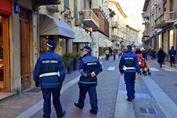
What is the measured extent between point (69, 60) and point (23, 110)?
1447 cm

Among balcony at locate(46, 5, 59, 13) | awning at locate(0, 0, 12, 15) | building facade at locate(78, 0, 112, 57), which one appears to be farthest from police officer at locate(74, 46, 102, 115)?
building facade at locate(78, 0, 112, 57)

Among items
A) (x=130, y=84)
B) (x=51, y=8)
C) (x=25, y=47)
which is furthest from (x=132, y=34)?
(x=130, y=84)

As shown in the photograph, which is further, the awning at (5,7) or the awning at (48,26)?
the awning at (48,26)

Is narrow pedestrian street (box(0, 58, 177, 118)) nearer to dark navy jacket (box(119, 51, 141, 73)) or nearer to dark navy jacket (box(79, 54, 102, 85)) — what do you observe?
dark navy jacket (box(79, 54, 102, 85))

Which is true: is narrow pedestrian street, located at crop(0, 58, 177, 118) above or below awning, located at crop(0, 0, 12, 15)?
below

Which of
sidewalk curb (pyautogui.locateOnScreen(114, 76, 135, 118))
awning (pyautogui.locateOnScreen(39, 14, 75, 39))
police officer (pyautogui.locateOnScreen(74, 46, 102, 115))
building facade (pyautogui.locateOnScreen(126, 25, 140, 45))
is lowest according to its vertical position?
sidewalk curb (pyautogui.locateOnScreen(114, 76, 135, 118))

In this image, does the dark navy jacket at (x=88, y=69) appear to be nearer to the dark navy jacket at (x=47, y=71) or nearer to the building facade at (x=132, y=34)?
the dark navy jacket at (x=47, y=71)

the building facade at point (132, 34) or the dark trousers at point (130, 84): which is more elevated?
the building facade at point (132, 34)

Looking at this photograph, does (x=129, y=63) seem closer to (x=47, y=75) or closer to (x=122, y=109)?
(x=122, y=109)

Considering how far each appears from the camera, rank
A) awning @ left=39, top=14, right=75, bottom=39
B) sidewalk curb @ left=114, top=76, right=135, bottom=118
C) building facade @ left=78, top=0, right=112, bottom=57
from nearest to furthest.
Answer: sidewalk curb @ left=114, top=76, right=135, bottom=118
awning @ left=39, top=14, right=75, bottom=39
building facade @ left=78, top=0, right=112, bottom=57

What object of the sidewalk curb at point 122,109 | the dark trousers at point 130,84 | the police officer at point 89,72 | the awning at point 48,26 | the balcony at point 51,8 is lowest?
the sidewalk curb at point 122,109

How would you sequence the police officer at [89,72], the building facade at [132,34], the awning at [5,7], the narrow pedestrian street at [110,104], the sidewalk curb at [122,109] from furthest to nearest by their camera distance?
the building facade at [132,34] → the awning at [5,7] → the police officer at [89,72] → the narrow pedestrian street at [110,104] → the sidewalk curb at [122,109]

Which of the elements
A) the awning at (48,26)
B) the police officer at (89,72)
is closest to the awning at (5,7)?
the police officer at (89,72)

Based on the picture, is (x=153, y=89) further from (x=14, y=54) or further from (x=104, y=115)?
(x=104, y=115)
